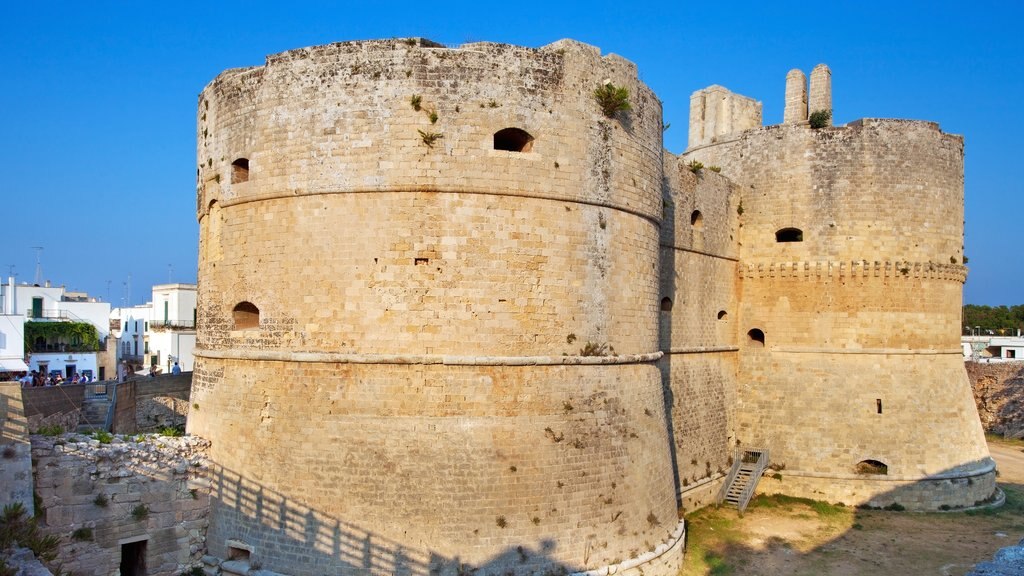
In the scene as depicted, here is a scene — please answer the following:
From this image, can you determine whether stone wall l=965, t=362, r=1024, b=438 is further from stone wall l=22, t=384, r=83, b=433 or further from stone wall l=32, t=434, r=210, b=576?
stone wall l=22, t=384, r=83, b=433

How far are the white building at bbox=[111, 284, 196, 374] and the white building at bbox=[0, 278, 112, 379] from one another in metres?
2.49

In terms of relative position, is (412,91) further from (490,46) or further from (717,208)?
(717,208)

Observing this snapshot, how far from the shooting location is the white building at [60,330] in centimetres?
3259

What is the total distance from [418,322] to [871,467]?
40.0 ft

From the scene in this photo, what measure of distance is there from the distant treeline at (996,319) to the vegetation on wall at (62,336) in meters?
61.9

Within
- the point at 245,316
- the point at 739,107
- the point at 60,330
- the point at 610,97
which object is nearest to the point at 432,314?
the point at 245,316

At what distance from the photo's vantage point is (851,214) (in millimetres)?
17094

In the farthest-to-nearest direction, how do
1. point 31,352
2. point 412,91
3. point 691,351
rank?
point 31,352
point 691,351
point 412,91

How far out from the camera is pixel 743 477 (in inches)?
666

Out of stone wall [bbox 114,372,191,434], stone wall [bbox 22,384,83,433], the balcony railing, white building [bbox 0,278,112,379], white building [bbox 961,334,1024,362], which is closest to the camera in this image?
stone wall [bbox 22,384,83,433]

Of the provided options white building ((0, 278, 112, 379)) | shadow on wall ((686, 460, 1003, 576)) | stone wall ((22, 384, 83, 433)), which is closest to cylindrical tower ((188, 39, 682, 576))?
shadow on wall ((686, 460, 1003, 576))

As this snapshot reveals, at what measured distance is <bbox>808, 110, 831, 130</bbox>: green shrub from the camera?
17.5 metres

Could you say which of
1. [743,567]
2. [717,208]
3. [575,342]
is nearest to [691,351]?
[717,208]

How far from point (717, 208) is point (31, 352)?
30.5 meters
